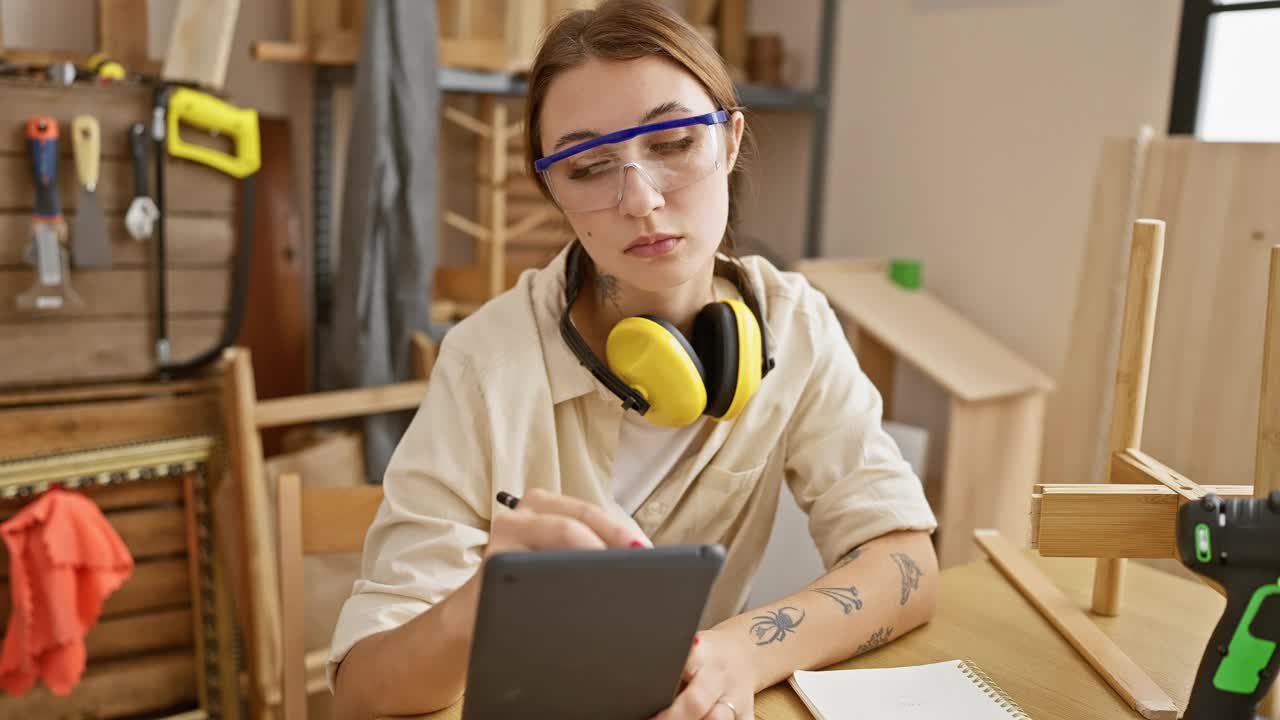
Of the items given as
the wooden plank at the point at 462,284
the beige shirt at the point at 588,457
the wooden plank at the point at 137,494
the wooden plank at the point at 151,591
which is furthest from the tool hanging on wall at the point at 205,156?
the beige shirt at the point at 588,457

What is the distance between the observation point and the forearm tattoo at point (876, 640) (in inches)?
41.3

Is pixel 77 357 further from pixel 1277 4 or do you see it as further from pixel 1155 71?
pixel 1277 4

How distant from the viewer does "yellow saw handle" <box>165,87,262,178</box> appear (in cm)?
190

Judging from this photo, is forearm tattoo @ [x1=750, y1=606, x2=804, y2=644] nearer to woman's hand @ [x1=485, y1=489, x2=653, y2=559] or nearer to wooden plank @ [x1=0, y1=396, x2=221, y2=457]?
woman's hand @ [x1=485, y1=489, x2=653, y2=559]

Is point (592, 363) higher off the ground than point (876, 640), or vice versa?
point (592, 363)

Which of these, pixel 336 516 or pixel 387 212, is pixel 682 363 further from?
pixel 387 212

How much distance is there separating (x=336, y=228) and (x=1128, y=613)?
2.12 m

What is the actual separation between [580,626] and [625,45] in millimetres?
604

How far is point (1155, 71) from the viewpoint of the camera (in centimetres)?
231

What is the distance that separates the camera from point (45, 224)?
1794 millimetres

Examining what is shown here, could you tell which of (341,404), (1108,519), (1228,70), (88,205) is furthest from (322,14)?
(1108,519)

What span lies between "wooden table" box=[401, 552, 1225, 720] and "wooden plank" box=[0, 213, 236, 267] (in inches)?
52.6

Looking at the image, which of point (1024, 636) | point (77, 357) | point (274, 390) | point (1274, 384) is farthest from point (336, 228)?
point (1274, 384)

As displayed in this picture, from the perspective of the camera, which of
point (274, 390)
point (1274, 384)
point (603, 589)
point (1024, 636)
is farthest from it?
point (274, 390)
